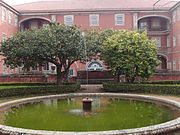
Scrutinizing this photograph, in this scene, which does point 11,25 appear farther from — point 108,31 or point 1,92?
point 1,92

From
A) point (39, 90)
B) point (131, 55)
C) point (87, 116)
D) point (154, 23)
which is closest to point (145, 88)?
point (131, 55)

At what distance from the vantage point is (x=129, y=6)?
143ft

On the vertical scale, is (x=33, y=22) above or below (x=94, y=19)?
below

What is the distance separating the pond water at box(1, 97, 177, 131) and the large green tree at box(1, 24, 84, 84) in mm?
6449

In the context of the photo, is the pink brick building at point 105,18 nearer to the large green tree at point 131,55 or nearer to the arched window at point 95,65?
the arched window at point 95,65

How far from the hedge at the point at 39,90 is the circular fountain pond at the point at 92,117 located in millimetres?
2350

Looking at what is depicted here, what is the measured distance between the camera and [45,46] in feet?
77.7

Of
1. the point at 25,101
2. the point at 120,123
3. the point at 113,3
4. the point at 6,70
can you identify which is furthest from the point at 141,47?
the point at 113,3

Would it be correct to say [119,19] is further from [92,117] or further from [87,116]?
[92,117]

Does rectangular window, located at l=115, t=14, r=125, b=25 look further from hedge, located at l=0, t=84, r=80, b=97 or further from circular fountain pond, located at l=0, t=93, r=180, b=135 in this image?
circular fountain pond, located at l=0, t=93, r=180, b=135

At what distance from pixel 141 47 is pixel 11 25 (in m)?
20.4

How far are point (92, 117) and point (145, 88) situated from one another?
432 inches

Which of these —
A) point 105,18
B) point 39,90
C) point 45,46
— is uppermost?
point 105,18

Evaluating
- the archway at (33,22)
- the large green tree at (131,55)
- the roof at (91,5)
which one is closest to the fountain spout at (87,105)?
the large green tree at (131,55)
